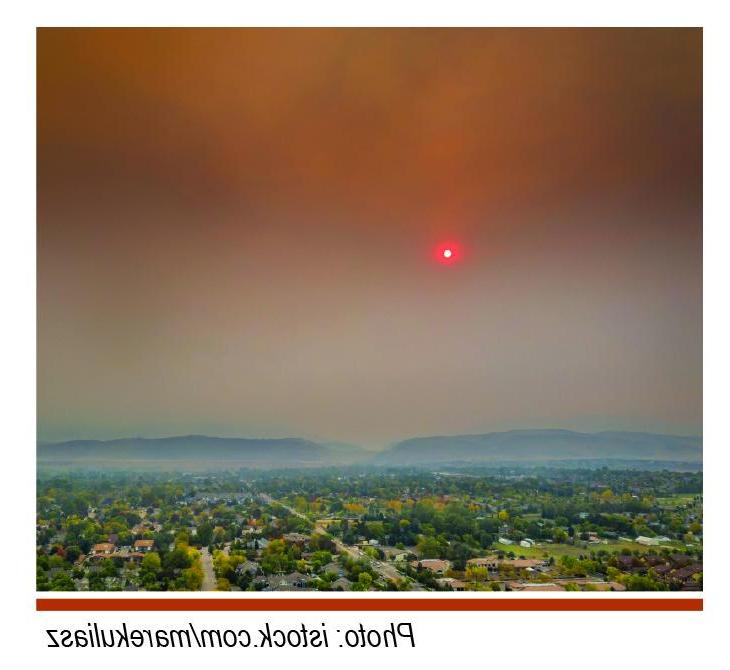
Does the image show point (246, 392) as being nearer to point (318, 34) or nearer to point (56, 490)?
point (56, 490)

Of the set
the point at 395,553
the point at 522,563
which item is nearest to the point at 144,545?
the point at 395,553

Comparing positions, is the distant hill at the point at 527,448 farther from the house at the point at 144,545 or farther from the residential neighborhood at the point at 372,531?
the house at the point at 144,545

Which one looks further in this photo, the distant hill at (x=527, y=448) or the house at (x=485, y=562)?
the distant hill at (x=527, y=448)
